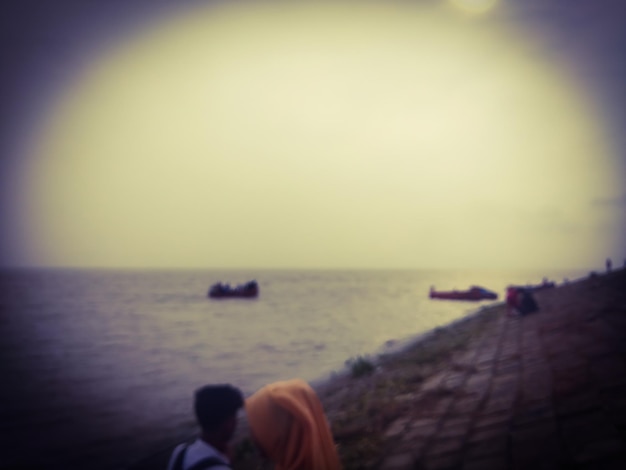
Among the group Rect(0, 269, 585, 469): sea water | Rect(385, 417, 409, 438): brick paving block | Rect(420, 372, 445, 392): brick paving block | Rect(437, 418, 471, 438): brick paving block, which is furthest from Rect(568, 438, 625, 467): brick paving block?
Rect(0, 269, 585, 469): sea water

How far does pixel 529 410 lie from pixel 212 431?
4148 mm

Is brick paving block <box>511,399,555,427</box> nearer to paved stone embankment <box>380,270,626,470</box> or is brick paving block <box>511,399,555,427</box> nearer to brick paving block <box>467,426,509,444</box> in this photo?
paved stone embankment <box>380,270,626,470</box>

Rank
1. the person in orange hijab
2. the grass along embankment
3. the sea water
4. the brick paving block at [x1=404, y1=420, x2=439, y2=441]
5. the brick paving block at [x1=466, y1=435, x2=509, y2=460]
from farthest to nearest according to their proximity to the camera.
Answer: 1. the sea water
2. the grass along embankment
3. the brick paving block at [x1=404, y1=420, x2=439, y2=441]
4. the brick paving block at [x1=466, y1=435, x2=509, y2=460]
5. the person in orange hijab

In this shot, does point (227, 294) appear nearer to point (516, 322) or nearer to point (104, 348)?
point (104, 348)

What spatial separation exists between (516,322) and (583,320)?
3.78 metres

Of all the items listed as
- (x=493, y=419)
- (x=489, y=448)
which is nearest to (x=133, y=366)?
(x=493, y=419)

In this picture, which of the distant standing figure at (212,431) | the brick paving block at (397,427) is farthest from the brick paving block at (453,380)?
the distant standing figure at (212,431)

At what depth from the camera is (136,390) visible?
12195mm

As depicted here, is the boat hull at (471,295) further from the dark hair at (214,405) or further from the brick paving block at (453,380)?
the dark hair at (214,405)

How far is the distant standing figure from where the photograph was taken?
2127 mm

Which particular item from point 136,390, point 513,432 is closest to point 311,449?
point 513,432

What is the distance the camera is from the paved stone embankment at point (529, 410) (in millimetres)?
3719

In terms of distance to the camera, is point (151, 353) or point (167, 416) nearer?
point (167, 416)

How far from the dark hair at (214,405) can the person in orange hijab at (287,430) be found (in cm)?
23
